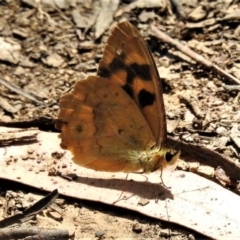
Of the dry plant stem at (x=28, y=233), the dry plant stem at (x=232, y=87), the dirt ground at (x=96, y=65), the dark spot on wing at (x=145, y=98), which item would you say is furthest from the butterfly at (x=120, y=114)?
the dry plant stem at (x=232, y=87)

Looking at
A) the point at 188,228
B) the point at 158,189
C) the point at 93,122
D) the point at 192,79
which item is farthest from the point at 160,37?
the point at 188,228

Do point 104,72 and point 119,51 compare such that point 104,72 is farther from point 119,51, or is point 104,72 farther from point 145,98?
point 145,98

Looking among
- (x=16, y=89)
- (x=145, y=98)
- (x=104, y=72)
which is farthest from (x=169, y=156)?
(x=16, y=89)

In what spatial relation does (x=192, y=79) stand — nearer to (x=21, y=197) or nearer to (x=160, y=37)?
A: (x=160, y=37)

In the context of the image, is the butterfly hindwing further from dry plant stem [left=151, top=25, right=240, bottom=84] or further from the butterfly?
dry plant stem [left=151, top=25, right=240, bottom=84]

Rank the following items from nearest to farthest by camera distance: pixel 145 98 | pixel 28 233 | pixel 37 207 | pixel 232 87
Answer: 1. pixel 28 233
2. pixel 37 207
3. pixel 145 98
4. pixel 232 87

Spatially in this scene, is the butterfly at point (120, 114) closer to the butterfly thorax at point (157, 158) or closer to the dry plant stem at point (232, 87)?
the butterfly thorax at point (157, 158)
